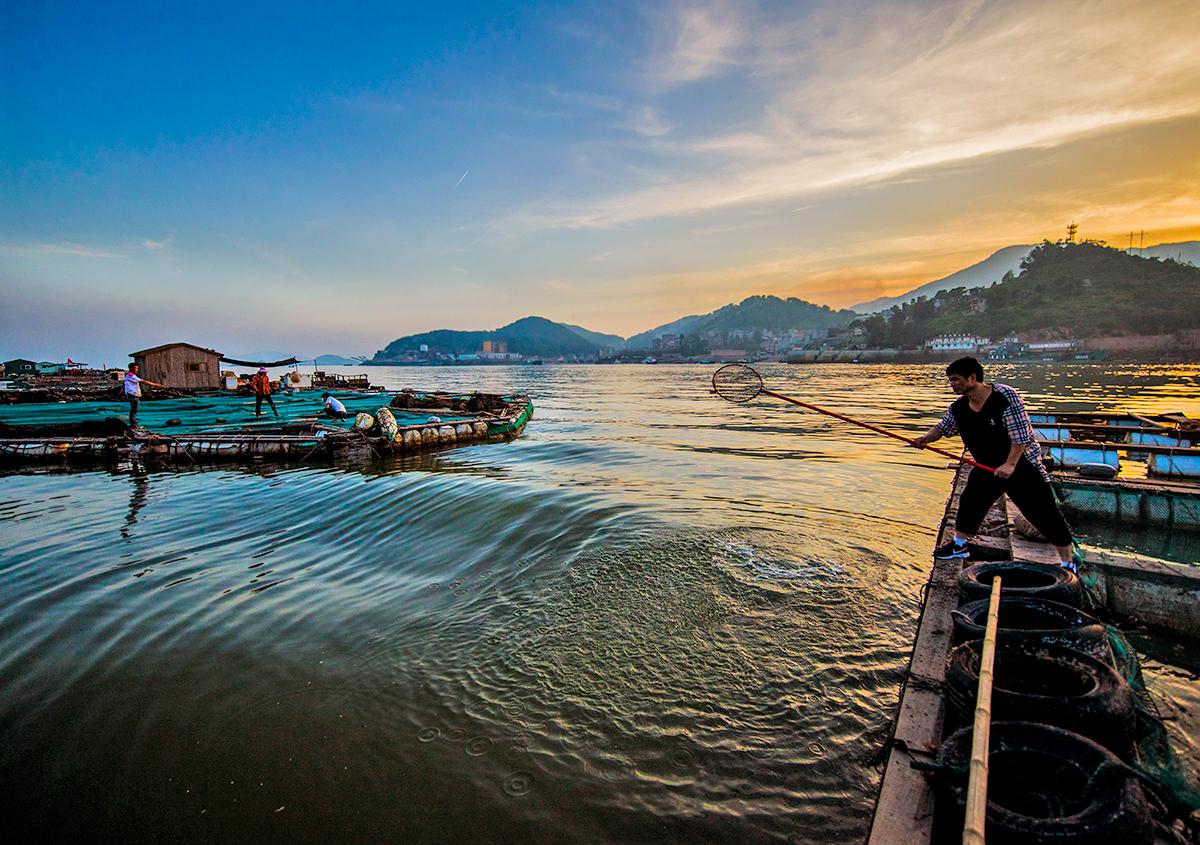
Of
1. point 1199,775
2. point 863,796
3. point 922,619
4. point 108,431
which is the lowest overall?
point 863,796

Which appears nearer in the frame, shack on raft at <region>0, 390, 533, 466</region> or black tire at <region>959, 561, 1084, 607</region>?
black tire at <region>959, 561, 1084, 607</region>

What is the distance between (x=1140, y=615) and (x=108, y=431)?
3406 centimetres

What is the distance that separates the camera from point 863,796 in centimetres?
446

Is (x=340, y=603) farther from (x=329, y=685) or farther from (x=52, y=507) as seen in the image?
(x=52, y=507)

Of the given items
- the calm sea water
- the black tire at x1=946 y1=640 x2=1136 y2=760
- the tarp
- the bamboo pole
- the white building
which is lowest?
the calm sea water

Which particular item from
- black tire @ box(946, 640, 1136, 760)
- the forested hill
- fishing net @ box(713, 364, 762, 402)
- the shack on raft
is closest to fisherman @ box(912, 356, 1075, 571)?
black tire @ box(946, 640, 1136, 760)

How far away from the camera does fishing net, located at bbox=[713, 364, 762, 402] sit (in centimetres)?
1168

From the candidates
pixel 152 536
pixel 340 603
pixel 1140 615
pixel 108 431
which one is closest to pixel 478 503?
pixel 340 603

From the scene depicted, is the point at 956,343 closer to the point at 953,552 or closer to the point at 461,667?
the point at 953,552

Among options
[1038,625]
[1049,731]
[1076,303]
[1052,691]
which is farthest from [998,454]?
[1076,303]

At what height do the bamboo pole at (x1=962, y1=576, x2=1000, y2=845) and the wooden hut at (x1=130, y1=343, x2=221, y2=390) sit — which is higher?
the wooden hut at (x1=130, y1=343, x2=221, y2=390)

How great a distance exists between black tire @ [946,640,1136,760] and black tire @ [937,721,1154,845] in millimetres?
363

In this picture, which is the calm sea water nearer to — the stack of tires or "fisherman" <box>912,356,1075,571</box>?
the stack of tires

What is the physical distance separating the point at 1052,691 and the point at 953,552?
146 inches
